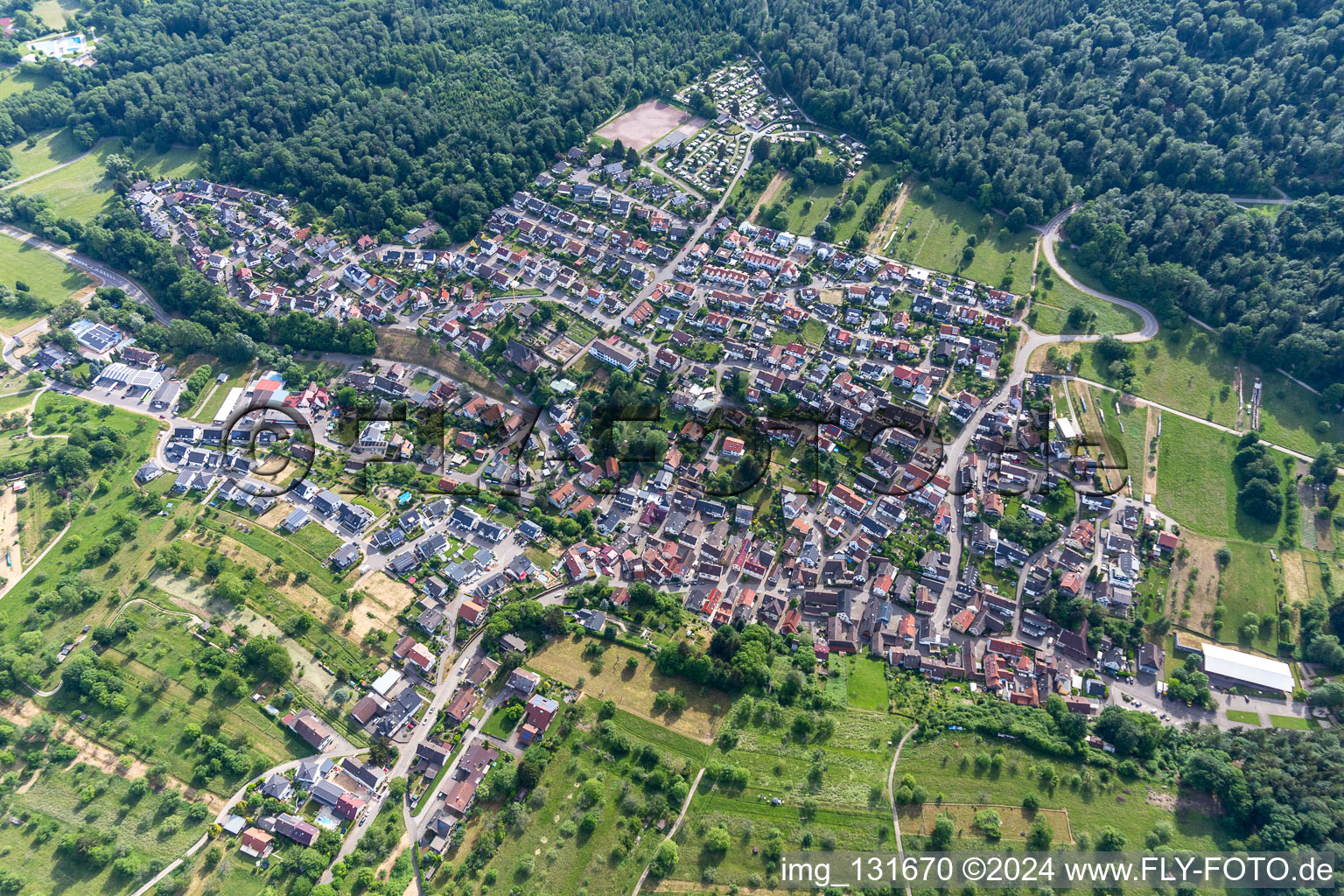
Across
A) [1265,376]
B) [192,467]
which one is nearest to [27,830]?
[192,467]

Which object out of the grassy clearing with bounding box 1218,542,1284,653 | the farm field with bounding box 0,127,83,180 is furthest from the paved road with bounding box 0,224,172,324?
the grassy clearing with bounding box 1218,542,1284,653

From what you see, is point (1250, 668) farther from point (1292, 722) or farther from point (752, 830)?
point (752, 830)

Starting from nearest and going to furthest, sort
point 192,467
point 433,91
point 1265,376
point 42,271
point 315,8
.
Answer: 1. point 192,467
2. point 1265,376
3. point 42,271
4. point 433,91
5. point 315,8

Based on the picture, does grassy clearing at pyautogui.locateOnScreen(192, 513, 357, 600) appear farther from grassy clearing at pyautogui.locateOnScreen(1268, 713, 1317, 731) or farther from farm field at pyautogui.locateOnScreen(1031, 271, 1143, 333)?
farm field at pyautogui.locateOnScreen(1031, 271, 1143, 333)

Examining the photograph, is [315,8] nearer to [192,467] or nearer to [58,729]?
[192,467]

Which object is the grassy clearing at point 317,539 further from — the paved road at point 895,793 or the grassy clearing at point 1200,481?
the grassy clearing at point 1200,481

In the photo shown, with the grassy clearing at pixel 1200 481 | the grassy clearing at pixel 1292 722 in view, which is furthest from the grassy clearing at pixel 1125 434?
the grassy clearing at pixel 1292 722
